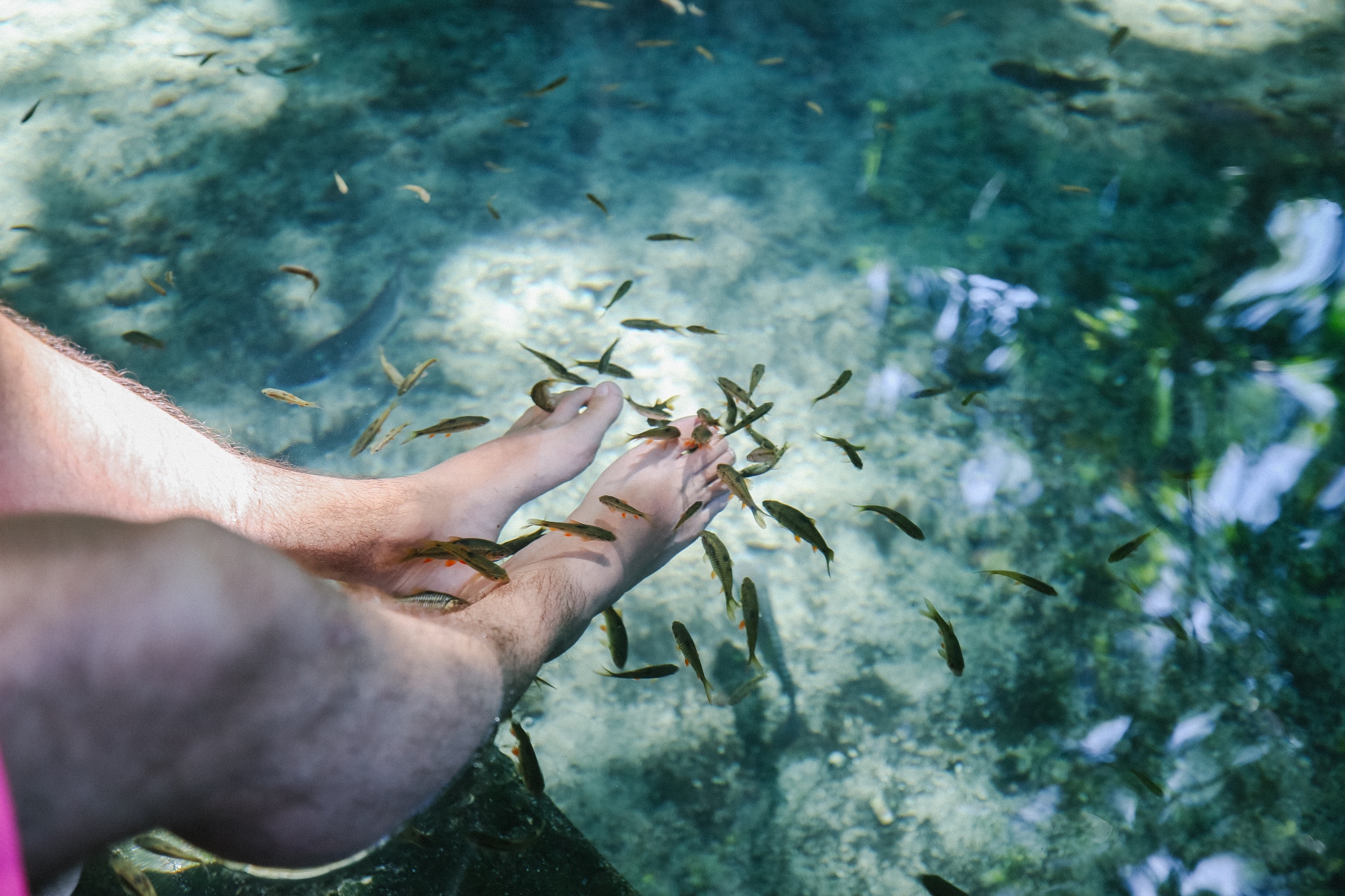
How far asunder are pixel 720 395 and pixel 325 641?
233 cm

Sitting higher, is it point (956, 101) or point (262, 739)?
point (956, 101)

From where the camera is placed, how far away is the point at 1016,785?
233 cm

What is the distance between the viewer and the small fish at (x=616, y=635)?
2.33m

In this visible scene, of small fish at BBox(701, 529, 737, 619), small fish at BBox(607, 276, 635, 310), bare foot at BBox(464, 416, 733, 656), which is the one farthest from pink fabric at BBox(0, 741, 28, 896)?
small fish at BBox(607, 276, 635, 310)

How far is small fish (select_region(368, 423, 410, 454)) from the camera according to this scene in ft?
9.95

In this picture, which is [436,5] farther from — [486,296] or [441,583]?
[441,583]

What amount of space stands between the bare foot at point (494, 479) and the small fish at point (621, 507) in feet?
1.03

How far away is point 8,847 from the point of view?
1012 mm

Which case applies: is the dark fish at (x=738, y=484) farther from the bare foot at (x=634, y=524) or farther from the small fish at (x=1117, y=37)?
the small fish at (x=1117, y=37)

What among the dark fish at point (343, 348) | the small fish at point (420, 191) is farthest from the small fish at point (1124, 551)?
the small fish at point (420, 191)

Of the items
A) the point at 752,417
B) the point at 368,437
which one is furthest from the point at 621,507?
the point at 368,437

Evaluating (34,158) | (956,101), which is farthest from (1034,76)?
(34,158)

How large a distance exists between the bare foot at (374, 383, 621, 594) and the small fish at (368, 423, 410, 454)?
1.17ft

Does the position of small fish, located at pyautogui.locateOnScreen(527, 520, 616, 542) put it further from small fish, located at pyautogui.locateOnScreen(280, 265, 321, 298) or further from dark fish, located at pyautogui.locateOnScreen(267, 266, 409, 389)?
small fish, located at pyautogui.locateOnScreen(280, 265, 321, 298)
